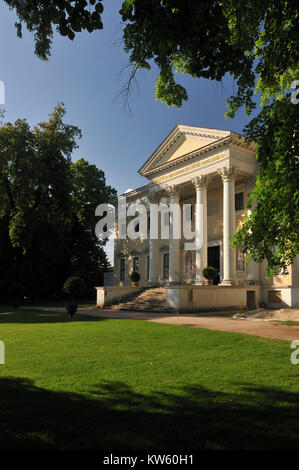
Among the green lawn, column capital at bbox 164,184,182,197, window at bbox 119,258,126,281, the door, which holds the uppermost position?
column capital at bbox 164,184,182,197

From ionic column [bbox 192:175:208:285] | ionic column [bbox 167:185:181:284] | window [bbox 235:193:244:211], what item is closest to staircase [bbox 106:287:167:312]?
ionic column [bbox 167:185:181:284]

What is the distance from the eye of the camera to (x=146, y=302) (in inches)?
918

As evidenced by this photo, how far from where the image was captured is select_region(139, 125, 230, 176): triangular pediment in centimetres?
2443

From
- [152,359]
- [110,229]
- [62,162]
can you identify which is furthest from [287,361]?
[110,229]

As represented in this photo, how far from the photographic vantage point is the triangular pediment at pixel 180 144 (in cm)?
2443

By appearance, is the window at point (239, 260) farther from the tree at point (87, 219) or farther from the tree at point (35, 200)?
the tree at point (87, 219)

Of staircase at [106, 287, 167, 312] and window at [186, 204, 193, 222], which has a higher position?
window at [186, 204, 193, 222]

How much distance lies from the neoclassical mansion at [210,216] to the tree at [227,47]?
13.5m

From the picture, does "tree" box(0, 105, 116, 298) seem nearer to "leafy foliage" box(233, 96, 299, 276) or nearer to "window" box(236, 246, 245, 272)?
"window" box(236, 246, 245, 272)

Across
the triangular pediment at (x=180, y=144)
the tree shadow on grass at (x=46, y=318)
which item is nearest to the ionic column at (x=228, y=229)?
the triangular pediment at (x=180, y=144)

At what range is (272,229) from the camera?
23.9 ft

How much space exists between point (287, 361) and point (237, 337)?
291cm

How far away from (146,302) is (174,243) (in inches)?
234

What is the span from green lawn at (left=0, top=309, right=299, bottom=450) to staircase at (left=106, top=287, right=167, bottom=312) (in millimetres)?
13489
